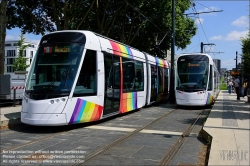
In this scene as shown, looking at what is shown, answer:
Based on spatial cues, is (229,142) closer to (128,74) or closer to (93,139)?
(93,139)

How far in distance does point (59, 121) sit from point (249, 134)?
212 inches

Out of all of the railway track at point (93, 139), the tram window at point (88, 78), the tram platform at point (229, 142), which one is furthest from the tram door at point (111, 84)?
the tram platform at point (229, 142)

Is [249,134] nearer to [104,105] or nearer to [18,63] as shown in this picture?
[104,105]

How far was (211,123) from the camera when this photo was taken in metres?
10.0

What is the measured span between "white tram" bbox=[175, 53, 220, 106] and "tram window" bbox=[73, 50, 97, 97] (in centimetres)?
757

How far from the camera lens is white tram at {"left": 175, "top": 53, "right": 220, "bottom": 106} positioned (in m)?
15.7

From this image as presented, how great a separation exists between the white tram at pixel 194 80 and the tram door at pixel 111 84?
564 cm

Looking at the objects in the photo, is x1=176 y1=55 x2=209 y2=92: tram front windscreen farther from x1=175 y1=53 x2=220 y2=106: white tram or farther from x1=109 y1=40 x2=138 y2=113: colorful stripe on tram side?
x1=109 y1=40 x2=138 y2=113: colorful stripe on tram side

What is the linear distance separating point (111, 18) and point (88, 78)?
1346 centimetres

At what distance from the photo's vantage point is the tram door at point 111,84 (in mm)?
10461

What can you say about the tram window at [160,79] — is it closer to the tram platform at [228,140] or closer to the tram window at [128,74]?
the tram window at [128,74]

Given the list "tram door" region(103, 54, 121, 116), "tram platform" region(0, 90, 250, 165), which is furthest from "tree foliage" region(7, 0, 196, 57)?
"tram platform" region(0, 90, 250, 165)

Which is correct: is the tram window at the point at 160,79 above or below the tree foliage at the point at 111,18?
below

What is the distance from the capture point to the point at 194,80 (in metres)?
16.0
